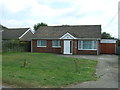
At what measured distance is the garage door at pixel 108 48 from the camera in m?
29.9

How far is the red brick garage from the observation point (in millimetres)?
29928

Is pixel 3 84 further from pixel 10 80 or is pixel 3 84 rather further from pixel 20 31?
pixel 20 31

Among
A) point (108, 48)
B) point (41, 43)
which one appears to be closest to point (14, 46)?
point (41, 43)

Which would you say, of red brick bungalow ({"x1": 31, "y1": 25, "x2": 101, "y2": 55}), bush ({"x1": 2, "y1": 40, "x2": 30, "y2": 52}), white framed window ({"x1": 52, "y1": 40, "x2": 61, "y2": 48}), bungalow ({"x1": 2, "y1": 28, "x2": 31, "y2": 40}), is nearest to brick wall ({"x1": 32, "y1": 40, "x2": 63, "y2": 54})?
red brick bungalow ({"x1": 31, "y1": 25, "x2": 101, "y2": 55})

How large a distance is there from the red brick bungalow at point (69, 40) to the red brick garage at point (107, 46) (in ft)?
8.40

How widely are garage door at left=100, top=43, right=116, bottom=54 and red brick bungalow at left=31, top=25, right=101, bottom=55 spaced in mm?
2735

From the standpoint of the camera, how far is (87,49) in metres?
28.2

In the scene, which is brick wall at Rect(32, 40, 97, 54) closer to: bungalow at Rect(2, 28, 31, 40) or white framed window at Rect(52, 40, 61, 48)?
white framed window at Rect(52, 40, 61, 48)

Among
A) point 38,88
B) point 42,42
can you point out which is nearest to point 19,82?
point 38,88

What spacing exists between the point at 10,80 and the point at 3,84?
1.75 ft

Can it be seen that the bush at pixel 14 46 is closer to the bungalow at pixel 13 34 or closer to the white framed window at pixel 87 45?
the bungalow at pixel 13 34

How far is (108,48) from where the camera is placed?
3023 cm

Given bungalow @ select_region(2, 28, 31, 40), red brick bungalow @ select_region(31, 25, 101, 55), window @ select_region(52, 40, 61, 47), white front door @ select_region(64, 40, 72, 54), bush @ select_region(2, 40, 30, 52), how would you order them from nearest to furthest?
bush @ select_region(2, 40, 30, 52), red brick bungalow @ select_region(31, 25, 101, 55), white front door @ select_region(64, 40, 72, 54), window @ select_region(52, 40, 61, 47), bungalow @ select_region(2, 28, 31, 40)

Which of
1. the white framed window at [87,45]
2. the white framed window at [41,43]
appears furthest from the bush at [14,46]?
the white framed window at [87,45]
